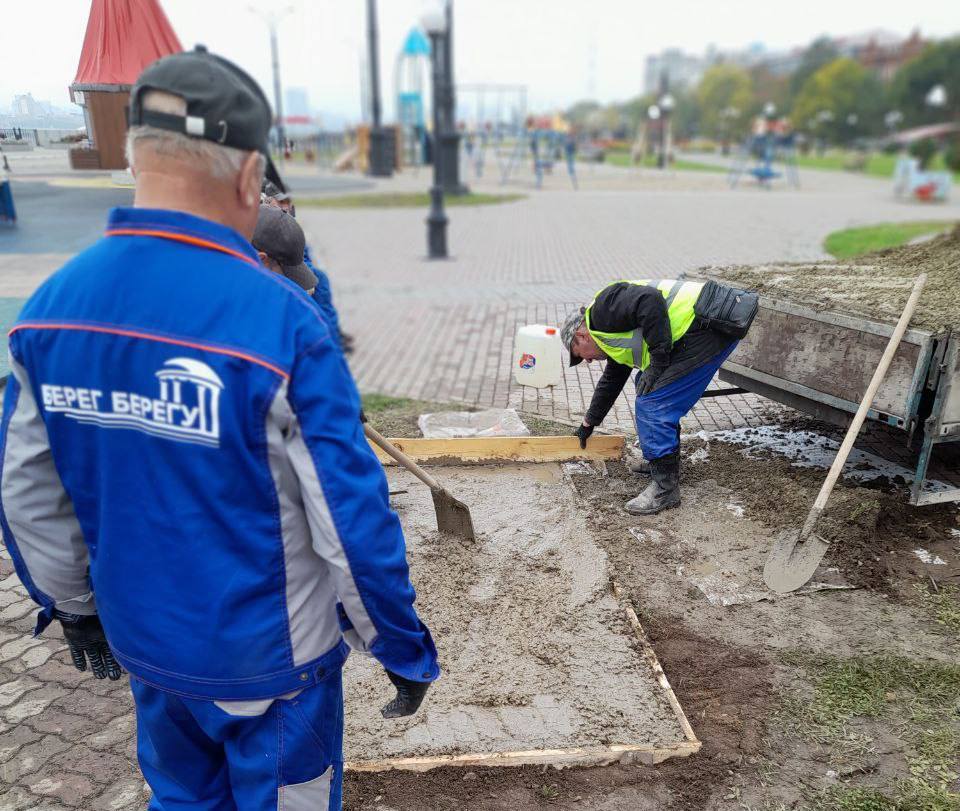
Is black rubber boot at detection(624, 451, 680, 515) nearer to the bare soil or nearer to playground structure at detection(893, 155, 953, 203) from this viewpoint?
the bare soil

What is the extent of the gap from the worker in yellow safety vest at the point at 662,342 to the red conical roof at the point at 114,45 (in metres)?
3.13

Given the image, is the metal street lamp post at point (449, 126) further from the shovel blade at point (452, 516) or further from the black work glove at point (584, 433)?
the shovel blade at point (452, 516)

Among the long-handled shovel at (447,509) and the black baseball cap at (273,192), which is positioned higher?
the black baseball cap at (273,192)

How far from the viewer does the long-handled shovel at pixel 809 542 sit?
3.69 m

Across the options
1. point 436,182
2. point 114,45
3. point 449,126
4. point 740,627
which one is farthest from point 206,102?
point 449,126

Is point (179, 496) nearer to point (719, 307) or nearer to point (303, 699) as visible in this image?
point (303, 699)

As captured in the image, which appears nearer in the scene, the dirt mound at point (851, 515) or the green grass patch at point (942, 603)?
the green grass patch at point (942, 603)

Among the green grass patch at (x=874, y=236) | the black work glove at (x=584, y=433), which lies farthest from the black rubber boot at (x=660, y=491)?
the green grass patch at (x=874, y=236)

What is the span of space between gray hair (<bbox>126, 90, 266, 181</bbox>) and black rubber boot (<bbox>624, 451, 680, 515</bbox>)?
3409 millimetres

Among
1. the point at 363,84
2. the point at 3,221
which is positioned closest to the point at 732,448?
the point at 3,221

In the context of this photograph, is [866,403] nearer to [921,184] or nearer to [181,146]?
[181,146]

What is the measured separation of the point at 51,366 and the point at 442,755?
1.90m

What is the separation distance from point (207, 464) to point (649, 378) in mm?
3288

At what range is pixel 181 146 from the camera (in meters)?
1.44
